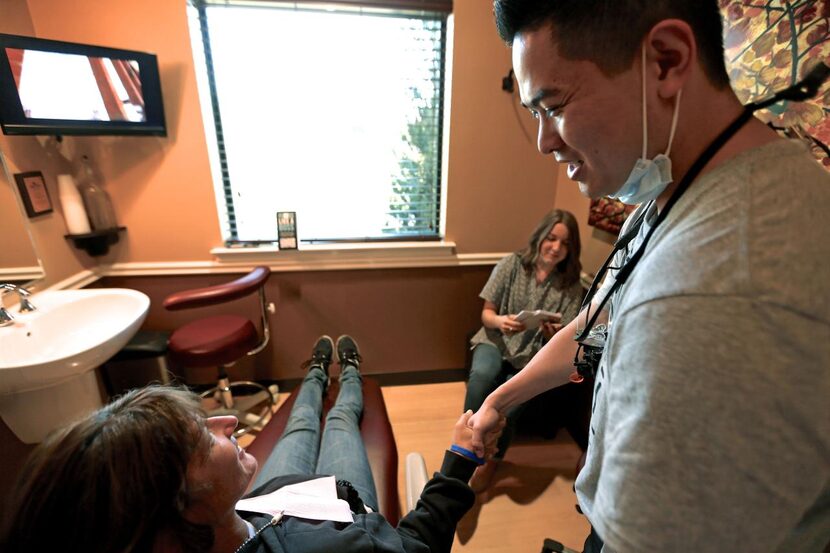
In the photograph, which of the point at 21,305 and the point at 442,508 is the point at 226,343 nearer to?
the point at 21,305

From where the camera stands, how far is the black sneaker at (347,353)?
1.78 meters

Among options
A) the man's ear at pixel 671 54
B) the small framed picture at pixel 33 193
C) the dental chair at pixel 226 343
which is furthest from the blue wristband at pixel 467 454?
the small framed picture at pixel 33 193

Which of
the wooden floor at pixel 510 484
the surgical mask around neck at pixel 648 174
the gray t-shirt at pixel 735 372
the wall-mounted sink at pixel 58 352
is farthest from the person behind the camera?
the wooden floor at pixel 510 484

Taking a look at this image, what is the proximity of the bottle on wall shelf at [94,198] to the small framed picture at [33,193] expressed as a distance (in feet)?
0.46

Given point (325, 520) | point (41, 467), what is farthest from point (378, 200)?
point (41, 467)

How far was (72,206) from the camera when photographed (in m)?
1.65

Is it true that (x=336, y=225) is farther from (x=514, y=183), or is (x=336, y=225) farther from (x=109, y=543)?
(x=109, y=543)

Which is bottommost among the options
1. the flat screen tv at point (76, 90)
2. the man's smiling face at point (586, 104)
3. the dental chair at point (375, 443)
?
the dental chair at point (375, 443)

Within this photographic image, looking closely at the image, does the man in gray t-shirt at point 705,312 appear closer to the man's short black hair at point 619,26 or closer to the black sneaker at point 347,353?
the man's short black hair at point 619,26

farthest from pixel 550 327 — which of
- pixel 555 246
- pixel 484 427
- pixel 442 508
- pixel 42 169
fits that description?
pixel 42 169

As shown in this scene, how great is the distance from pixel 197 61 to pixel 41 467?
70.9 inches

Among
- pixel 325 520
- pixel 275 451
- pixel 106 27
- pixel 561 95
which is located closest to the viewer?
pixel 561 95

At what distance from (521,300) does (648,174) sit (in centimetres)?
141

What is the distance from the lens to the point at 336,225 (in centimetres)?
208
